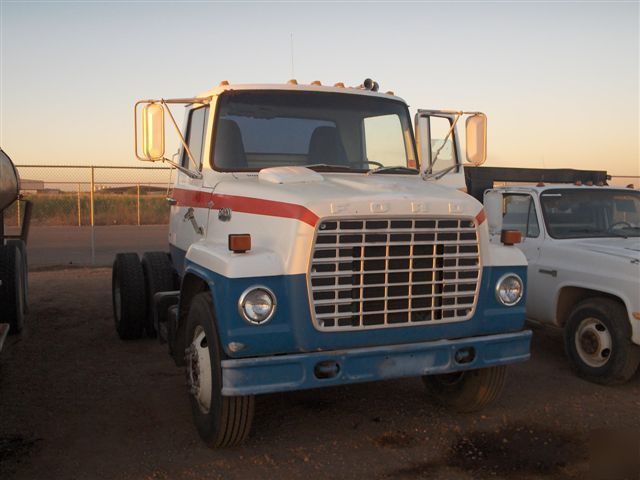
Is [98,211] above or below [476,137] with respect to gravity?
below

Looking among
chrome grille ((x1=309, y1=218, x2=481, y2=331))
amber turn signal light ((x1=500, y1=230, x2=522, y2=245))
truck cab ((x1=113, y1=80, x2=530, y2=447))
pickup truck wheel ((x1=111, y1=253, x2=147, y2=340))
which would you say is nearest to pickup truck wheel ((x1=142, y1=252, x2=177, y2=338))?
pickup truck wheel ((x1=111, y1=253, x2=147, y2=340))

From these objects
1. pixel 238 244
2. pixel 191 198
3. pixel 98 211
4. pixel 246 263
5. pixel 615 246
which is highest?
pixel 191 198

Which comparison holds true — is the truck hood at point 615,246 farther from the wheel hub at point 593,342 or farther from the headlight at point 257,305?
the headlight at point 257,305

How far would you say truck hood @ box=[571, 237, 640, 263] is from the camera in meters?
5.71

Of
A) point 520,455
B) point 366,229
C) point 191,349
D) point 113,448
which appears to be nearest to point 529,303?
point 520,455

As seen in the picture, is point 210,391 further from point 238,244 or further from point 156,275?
point 156,275

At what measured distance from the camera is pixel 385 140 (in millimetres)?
5613

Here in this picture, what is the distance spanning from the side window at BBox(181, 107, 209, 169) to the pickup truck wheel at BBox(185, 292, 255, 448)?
1.45m

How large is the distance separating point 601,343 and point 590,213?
1.62 meters

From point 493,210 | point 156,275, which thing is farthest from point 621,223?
point 156,275

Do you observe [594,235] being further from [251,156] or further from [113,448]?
[113,448]

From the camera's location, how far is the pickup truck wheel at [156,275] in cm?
667

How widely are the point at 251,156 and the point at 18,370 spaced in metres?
3.22

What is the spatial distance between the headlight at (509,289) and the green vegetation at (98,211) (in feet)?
78.3
